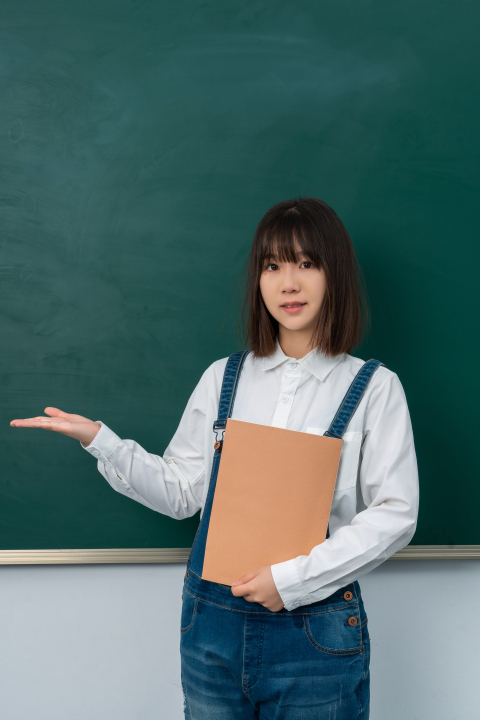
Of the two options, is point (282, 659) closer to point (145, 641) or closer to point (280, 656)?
point (280, 656)

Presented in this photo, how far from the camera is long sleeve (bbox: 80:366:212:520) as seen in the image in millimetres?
960

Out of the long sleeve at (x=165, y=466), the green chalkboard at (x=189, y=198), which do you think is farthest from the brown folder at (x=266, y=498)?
the green chalkboard at (x=189, y=198)

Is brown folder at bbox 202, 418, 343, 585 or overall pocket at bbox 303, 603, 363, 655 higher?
brown folder at bbox 202, 418, 343, 585

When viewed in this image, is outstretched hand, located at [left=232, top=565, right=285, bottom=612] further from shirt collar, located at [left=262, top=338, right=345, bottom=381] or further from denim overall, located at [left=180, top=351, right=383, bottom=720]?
shirt collar, located at [left=262, top=338, right=345, bottom=381]

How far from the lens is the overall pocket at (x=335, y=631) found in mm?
832

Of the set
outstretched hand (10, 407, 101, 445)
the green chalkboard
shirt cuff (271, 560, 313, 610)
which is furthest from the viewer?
the green chalkboard

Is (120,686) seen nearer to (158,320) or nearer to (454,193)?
(158,320)

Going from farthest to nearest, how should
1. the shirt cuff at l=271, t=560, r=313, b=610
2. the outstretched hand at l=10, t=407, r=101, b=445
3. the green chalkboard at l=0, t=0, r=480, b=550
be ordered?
1. the green chalkboard at l=0, t=0, r=480, b=550
2. the outstretched hand at l=10, t=407, r=101, b=445
3. the shirt cuff at l=271, t=560, r=313, b=610

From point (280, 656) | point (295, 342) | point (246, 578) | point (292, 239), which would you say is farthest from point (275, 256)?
point (280, 656)

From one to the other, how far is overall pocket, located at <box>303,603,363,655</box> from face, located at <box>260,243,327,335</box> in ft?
1.65

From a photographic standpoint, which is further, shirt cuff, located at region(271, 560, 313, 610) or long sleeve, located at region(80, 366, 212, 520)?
long sleeve, located at region(80, 366, 212, 520)

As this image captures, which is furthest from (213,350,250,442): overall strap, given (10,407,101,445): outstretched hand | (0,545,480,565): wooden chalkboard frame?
(0,545,480,565): wooden chalkboard frame

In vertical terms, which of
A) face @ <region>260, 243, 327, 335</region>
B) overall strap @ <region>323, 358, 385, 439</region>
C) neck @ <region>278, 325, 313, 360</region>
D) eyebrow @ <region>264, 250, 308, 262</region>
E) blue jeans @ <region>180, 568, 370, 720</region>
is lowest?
blue jeans @ <region>180, 568, 370, 720</region>

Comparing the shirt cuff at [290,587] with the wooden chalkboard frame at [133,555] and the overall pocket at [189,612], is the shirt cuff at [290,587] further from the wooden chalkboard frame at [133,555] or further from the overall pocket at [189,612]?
the wooden chalkboard frame at [133,555]
